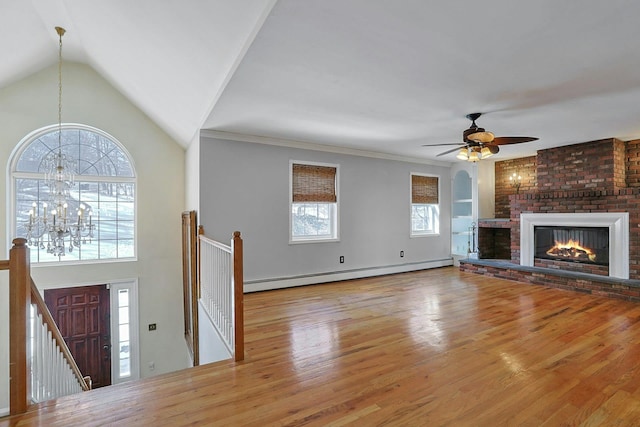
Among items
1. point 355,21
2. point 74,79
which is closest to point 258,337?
point 355,21

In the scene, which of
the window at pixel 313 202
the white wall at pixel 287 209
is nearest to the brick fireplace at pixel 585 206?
the white wall at pixel 287 209

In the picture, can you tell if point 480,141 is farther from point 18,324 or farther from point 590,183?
point 18,324

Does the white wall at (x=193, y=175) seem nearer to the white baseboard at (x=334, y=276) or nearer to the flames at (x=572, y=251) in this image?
the white baseboard at (x=334, y=276)

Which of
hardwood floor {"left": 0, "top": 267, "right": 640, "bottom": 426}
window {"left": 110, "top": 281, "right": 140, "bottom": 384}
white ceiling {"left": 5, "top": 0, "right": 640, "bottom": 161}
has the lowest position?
window {"left": 110, "top": 281, "right": 140, "bottom": 384}

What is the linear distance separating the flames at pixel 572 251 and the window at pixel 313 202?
392 cm

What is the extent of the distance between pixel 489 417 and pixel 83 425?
2353mm

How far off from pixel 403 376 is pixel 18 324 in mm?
2577

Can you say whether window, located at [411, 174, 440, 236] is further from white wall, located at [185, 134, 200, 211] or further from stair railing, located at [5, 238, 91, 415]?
stair railing, located at [5, 238, 91, 415]

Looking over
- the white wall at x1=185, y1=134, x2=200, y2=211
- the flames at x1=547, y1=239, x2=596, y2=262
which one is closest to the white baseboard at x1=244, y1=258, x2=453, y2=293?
the white wall at x1=185, y1=134, x2=200, y2=211

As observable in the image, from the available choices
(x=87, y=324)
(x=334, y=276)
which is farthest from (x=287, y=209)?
(x=87, y=324)

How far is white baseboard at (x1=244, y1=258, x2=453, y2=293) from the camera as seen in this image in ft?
16.3

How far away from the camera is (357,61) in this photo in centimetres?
253

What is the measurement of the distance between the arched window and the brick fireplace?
674cm

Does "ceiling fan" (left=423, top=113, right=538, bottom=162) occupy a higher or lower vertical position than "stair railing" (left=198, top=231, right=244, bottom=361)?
higher
